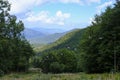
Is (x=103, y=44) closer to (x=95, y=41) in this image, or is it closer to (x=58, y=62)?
(x=95, y=41)

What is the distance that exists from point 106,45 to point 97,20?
9.31 metres

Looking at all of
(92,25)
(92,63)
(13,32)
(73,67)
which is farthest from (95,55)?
(73,67)

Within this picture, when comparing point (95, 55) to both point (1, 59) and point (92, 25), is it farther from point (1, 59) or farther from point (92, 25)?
point (1, 59)

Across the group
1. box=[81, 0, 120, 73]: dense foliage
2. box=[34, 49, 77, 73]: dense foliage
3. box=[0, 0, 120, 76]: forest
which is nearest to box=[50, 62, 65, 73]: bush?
box=[34, 49, 77, 73]: dense foliage

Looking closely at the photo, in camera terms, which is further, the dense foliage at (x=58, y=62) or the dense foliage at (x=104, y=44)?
the dense foliage at (x=58, y=62)

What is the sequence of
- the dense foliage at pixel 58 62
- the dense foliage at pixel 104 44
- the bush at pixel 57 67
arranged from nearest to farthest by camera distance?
the dense foliage at pixel 104 44 → the bush at pixel 57 67 → the dense foliage at pixel 58 62

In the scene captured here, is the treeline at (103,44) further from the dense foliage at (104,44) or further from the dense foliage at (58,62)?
the dense foliage at (58,62)

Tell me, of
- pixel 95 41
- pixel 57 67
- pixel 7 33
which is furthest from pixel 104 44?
pixel 57 67

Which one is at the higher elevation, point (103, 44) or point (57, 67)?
point (103, 44)

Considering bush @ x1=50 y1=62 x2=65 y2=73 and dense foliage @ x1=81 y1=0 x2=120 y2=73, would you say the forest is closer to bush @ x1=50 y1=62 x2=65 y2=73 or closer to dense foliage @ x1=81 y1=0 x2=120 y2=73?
dense foliage @ x1=81 y1=0 x2=120 y2=73

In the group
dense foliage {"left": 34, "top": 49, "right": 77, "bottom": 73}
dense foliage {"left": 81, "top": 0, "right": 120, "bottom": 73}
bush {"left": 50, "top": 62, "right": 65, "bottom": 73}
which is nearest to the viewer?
dense foliage {"left": 81, "top": 0, "right": 120, "bottom": 73}

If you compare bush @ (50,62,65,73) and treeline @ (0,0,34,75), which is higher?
treeline @ (0,0,34,75)

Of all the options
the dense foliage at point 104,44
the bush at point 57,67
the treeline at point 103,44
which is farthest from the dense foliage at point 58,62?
the dense foliage at point 104,44

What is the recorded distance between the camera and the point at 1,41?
5278cm
